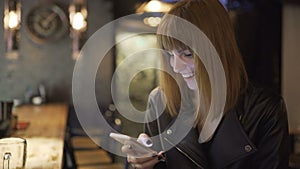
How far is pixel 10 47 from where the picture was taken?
5.42m

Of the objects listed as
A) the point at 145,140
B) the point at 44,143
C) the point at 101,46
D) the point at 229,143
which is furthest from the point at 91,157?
the point at 229,143

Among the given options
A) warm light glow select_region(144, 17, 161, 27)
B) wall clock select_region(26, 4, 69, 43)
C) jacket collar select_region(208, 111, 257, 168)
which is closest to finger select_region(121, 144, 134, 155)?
jacket collar select_region(208, 111, 257, 168)

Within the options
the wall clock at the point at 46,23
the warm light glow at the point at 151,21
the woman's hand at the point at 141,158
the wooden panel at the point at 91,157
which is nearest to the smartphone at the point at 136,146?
the woman's hand at the point at 141,158

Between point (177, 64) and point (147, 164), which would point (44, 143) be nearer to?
point (147, 164)

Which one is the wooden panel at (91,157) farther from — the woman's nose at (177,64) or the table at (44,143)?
the woman's nose at (177,64)

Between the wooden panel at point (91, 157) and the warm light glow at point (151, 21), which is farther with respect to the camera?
the warm light glow at point (151, 21)

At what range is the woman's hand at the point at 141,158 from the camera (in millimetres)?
1233

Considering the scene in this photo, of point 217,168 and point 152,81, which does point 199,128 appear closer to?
point 217,168

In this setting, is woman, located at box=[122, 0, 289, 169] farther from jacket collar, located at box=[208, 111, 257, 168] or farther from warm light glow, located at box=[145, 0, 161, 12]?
warm light glow, located at box=[145, 0, 161, 12]

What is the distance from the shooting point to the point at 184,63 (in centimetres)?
125

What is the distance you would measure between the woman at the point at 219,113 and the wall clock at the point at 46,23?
15.2 feet

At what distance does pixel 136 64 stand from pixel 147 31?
50 cm

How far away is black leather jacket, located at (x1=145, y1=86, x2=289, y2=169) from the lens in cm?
119

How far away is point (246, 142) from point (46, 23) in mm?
4910
